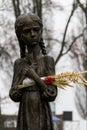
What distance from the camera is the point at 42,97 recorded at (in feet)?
25.5

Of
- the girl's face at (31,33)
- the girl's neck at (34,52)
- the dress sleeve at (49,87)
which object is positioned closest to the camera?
the dress sleeve at (49,87)

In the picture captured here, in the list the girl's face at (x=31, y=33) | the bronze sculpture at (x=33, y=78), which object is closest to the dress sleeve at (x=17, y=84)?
the bronze sculpture at (x=33, y=78)

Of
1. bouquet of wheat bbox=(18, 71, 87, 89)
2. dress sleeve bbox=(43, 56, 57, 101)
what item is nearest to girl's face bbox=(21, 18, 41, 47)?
dress sleeve bbox=(43, 56, 57, 101)

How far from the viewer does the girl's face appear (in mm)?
7926

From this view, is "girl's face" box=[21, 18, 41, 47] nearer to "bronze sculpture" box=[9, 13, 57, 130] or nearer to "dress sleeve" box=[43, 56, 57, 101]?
"bronze sculpture" box=[9, 13, 57, 130]

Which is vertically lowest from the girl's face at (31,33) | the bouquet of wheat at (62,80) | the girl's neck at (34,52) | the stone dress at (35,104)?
the stone dress at (35,104)

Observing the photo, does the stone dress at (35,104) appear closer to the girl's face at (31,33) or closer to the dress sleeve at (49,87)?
the dress sleeve at (49,87)

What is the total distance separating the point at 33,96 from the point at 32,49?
68 cm

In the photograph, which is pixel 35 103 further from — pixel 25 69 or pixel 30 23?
pixel 30 23

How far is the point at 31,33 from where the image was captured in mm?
7945

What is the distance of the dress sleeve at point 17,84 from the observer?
7.85 meters

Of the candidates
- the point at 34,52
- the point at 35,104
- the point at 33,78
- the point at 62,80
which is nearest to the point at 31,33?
the point at 34,52

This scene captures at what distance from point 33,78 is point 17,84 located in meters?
0.29

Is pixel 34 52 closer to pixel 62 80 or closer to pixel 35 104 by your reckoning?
pixel 62 80
